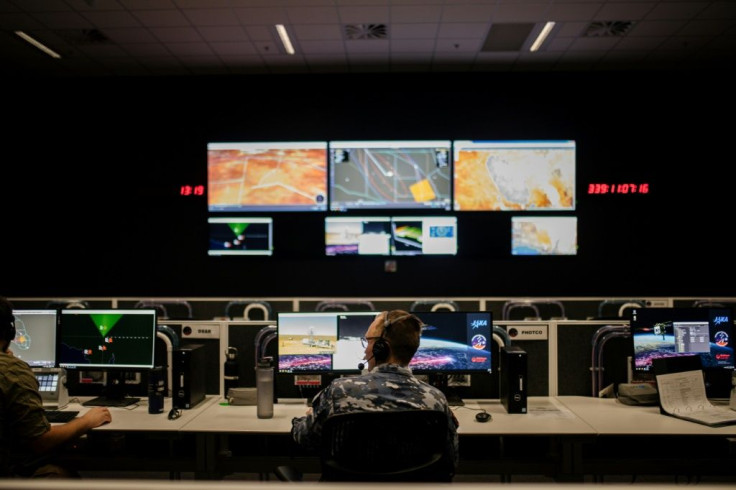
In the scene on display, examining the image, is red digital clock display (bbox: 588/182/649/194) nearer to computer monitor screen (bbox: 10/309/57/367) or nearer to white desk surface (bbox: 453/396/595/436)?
white desk surface (bbox: 453/396/595/436)

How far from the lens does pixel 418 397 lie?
189 cm

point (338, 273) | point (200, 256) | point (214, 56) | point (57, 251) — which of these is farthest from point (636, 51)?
point (57, 251)

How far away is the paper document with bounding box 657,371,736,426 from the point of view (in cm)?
292

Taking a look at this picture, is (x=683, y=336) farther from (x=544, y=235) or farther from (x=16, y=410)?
(x=544, y=235)

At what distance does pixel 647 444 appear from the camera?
3348mm

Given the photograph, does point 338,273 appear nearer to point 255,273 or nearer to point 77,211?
point 255,273

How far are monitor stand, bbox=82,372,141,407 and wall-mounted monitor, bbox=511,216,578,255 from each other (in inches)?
182

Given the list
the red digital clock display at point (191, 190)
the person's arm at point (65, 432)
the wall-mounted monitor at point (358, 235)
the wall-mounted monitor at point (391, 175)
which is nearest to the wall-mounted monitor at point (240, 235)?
the red digital clock display at point (191, 190)

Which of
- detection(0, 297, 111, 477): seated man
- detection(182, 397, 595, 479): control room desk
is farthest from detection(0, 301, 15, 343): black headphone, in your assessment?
detection(182, 397, 595, 479): control room desk

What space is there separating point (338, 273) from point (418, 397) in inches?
195

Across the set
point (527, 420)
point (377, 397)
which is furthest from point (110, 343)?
point (527, 420)

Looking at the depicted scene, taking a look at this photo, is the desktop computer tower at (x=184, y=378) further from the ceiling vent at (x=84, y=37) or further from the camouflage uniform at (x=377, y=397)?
the ceiling vent at (x=84, y=37)

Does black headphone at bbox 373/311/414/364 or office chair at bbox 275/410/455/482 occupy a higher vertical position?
black headphone at bbox 373/311/414/364

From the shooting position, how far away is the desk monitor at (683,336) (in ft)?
10.2
